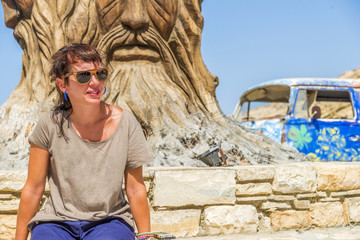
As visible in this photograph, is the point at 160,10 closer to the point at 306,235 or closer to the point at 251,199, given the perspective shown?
the point at 251,199

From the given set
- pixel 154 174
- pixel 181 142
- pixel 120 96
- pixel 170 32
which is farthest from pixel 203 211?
pixel 170 32

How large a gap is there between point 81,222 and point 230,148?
287 cm

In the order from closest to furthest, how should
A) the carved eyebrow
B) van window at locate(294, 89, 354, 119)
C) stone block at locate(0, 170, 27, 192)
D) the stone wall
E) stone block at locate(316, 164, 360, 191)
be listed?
stone block at locate(0, 170, 27, 192)
the stone wall
stone block at locate(316, 164, 360, 191)
the carved eyebrow
van window at locate(294, 89, 354, 119)

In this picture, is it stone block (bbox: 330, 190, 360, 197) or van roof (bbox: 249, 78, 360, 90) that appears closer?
stone block (bbox: 330, 190, 360, 197)

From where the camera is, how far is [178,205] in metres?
3.18

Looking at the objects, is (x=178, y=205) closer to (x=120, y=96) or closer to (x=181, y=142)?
(x=181, y=142)

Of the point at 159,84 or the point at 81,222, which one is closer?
the point at 81,222

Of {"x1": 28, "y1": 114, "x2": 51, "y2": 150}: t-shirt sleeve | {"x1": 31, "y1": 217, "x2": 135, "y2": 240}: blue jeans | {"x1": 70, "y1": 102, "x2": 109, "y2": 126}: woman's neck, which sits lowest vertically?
{"x1": 31, "y1": 217, "x2": 135, "y2": 240}: blue jeans

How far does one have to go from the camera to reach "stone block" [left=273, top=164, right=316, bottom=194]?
3465mm

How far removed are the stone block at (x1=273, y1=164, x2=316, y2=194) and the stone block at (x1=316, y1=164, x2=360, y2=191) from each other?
0.28 feet

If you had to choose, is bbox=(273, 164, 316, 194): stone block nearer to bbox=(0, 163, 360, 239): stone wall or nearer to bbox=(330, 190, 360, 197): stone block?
bbox=(0, 163, 360, 239): stone wall

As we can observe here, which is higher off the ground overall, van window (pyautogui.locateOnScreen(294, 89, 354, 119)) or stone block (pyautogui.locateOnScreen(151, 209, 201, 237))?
van window (pyautogui.locateOnScreen(294, 89, 354, 119))

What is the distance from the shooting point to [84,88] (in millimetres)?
1703

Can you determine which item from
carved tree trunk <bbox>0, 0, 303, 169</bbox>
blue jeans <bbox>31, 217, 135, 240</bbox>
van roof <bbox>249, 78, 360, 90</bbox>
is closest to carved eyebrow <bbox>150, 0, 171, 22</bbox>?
carved tree trunk <bbox>0, 0, 303, 169</bbox>
